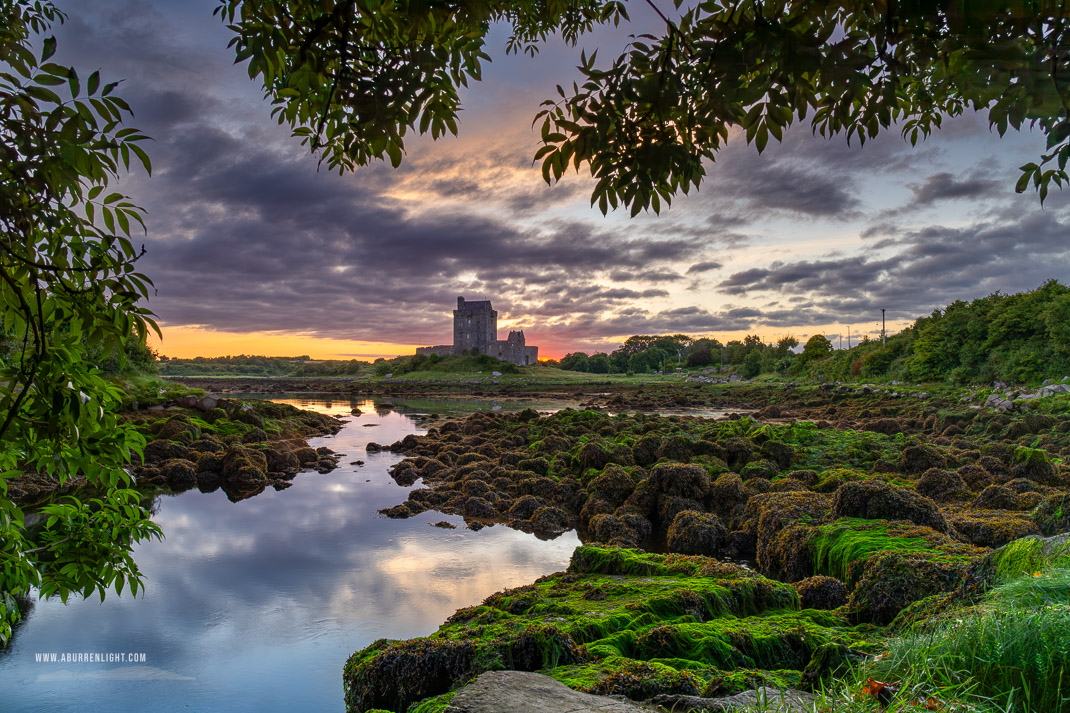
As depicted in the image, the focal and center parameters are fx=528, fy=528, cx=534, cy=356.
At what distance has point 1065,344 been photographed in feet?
75.9

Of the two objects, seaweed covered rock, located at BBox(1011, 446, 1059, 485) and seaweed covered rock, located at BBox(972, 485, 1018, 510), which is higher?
seaweed covered rock, located at BBox(1011, 446, 1059, 485)

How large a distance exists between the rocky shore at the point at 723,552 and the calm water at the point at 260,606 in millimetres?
1156

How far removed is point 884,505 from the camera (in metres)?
5.82

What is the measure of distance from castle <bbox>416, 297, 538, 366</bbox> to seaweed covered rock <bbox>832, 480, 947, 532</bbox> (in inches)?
2926

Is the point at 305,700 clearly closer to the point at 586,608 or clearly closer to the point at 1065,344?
the point at 586,608

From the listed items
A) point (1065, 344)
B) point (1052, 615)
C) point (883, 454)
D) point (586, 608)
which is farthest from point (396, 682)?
point (1065, 344)

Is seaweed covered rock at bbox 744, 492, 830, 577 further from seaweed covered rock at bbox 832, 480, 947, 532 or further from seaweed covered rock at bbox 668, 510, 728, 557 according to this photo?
seaweed covered rock at bbox 668, 510, 728, 557

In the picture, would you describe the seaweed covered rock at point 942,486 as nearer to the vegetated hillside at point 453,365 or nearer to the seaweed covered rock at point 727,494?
the seaweed covered rock at point 727,494

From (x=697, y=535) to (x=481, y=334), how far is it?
75.2 meters

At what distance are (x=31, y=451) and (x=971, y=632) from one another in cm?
432

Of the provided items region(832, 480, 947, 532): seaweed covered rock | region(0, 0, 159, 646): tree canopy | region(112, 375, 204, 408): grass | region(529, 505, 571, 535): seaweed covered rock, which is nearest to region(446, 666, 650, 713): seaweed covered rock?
region(0, 0, 159, 646): tree canopy

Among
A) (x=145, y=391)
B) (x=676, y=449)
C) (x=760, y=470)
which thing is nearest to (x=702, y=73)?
(x=760, y=470)

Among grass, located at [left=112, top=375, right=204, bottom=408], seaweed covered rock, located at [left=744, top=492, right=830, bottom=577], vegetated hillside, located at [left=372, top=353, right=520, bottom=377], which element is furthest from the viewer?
vegetated hillside, located at [left=372, top=353, right=520, bottom=377]

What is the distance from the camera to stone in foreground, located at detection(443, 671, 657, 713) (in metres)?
2.25
